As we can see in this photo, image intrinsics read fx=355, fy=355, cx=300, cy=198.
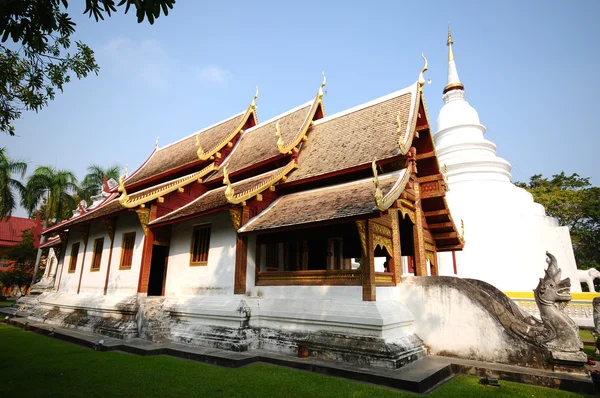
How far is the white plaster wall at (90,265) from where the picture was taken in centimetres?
1199

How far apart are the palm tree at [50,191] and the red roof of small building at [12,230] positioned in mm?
9988

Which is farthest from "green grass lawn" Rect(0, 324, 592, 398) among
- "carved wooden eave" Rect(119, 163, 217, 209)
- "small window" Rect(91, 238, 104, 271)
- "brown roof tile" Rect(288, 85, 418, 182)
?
"small window" Rect(91, 238, 104, 271)

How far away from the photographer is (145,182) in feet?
47.3

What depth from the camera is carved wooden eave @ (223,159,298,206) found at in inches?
341

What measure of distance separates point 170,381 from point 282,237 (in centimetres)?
416

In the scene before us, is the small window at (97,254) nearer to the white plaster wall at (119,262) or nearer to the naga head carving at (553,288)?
the white plaster wall at (119,262)

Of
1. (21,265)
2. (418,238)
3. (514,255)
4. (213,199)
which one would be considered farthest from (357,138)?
(21,265)

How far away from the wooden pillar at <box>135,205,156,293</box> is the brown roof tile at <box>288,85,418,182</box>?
4.40 m

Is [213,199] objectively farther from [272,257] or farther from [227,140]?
[227,140]

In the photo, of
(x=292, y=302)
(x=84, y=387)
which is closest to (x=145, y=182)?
(x=292, y=302)

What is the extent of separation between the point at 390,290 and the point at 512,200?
1351 centimetres

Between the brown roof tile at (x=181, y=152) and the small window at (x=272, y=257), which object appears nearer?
the small window at (x=272, y=257)

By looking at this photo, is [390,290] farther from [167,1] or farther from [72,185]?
[72,185]

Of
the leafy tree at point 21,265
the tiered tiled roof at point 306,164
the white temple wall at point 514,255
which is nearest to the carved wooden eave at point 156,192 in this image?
the tiered tiled roof at point 306,164
